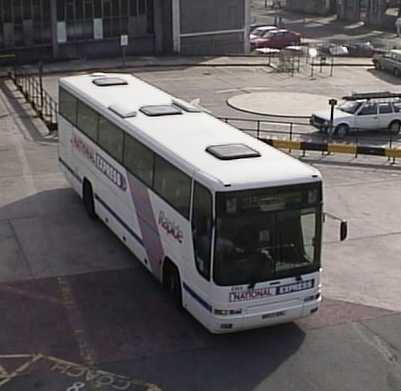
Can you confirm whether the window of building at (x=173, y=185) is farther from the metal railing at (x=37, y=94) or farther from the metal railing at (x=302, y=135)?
the metal railing at (x=302, y=135)

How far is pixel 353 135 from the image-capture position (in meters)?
33.8

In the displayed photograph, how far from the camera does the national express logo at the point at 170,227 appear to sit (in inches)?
599

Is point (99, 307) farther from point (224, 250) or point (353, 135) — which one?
point (353, 135)

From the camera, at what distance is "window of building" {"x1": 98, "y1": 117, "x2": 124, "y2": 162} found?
18552mm

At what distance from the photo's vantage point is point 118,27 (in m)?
50.2

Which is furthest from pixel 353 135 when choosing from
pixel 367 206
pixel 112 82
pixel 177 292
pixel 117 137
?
pixel 177 292

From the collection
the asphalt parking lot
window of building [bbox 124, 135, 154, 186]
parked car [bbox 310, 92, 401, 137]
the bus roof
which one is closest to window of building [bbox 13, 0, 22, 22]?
parked car [bbox 310, 92, 401, 137]

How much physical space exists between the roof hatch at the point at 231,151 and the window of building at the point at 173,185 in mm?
661

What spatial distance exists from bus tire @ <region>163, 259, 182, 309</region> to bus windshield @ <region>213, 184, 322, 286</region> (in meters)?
1.80

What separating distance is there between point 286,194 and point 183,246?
2.11m

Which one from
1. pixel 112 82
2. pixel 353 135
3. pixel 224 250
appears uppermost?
pixel 112 82

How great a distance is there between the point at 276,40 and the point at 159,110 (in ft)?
139

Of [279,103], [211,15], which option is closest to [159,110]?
[279,103]

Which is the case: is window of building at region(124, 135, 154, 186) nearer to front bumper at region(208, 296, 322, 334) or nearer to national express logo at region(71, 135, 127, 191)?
national express logo at region(71, 135, 127, 191)
